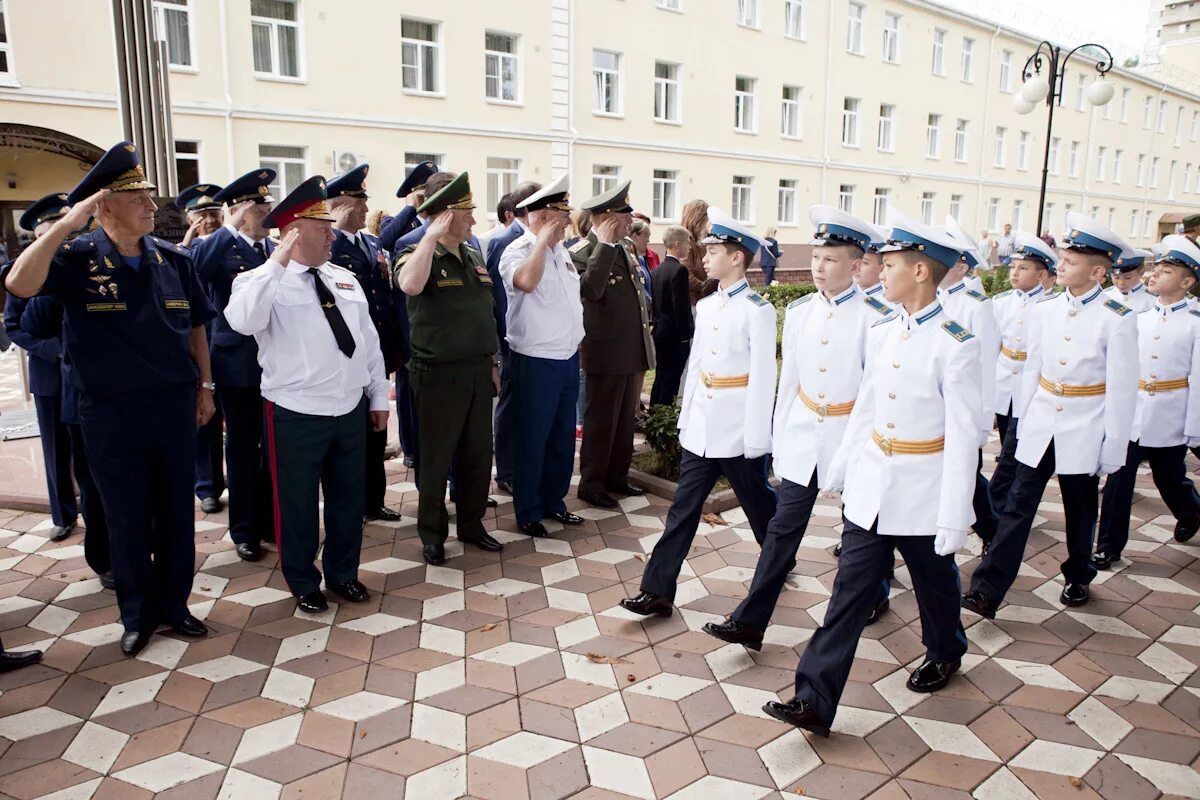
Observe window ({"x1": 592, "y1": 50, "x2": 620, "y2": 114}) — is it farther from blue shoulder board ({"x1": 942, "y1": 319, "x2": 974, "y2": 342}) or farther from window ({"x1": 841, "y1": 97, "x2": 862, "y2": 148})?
blue shoulder board ({"x1": 942, "y1": 319, "x2": 974, "y2": 342})

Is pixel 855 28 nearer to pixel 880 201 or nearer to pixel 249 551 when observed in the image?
pixel 880 201

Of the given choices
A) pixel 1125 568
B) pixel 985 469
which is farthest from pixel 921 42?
pixel 1125 568

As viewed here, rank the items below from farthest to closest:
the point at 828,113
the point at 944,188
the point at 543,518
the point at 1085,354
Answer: the point at 944,188 → the point at 828,113 → the point at 543,518 → the point at 1085,354

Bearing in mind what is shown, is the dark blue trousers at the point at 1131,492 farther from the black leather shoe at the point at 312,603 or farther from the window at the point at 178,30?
the window at the point at 178,30

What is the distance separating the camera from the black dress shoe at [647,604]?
393cm

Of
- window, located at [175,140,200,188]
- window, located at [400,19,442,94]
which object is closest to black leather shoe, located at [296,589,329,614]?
window, located at [175,140,200,188]

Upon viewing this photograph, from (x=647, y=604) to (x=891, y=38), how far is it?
28507mm

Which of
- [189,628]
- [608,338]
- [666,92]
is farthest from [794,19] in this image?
[189,628]

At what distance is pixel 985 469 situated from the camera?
6734mm

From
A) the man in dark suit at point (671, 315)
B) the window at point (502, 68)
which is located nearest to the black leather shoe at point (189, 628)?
the man in dark suit at point (671, 315)

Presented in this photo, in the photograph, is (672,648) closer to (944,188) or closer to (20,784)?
(20,784)

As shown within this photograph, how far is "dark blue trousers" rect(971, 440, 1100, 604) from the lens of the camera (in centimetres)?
402

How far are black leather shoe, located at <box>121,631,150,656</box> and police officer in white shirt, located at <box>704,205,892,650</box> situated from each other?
8.04 feet

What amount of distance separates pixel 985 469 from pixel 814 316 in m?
3.85
